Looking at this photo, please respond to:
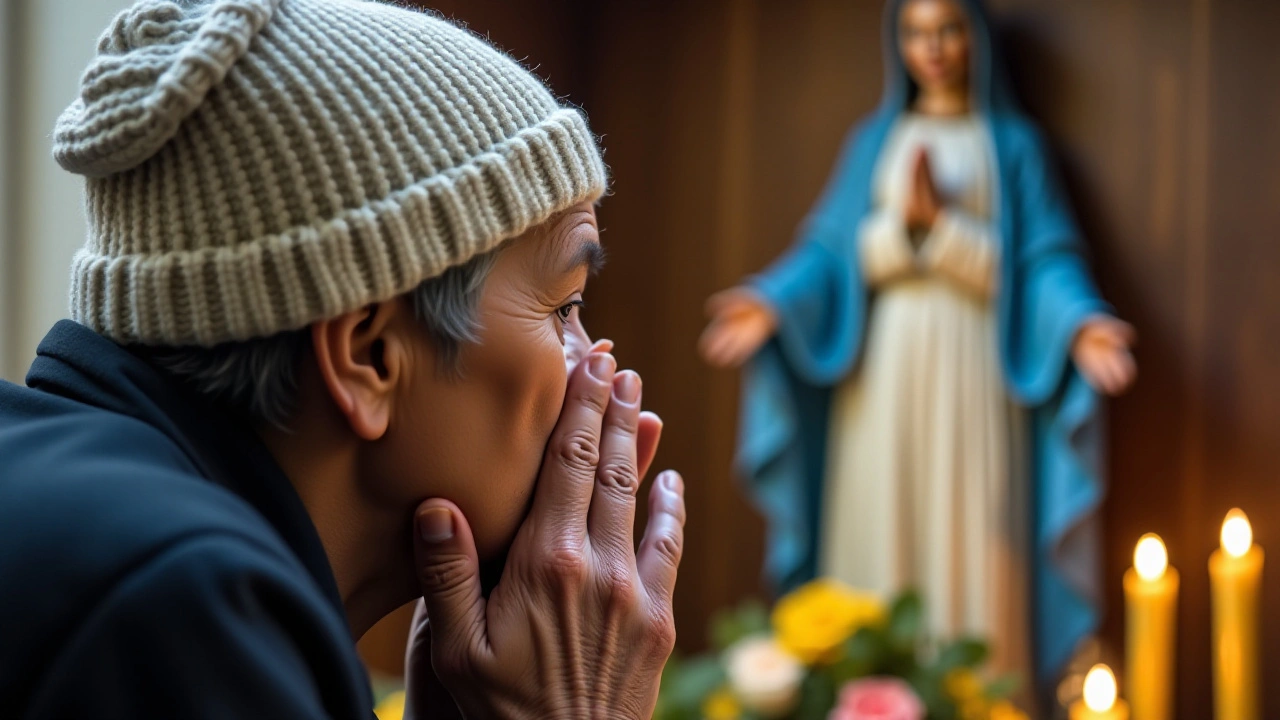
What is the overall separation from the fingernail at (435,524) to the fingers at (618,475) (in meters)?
0.14

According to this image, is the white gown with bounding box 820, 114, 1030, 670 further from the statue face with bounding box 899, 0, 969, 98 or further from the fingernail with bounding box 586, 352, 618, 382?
the fingernail with bounding box 586, 352, 618, 382

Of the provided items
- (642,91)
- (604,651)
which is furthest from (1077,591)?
(604,651)

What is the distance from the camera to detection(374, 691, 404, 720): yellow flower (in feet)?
5.45

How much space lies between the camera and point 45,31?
1981 millimetres

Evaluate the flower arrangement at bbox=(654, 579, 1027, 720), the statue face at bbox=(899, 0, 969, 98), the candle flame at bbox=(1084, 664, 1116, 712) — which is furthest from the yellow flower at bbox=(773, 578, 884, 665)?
the statue face at bbox=(899, 0, 969, 98)

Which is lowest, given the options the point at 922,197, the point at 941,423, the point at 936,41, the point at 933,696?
the point at 941,423

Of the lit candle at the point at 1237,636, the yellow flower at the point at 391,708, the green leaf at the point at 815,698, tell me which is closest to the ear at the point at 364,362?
the yellow flower at the point at 391,708

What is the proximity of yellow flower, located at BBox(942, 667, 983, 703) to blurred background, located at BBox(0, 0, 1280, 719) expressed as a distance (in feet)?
5.04

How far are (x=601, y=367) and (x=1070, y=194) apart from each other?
278cm

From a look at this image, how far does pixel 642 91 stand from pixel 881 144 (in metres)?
1.04

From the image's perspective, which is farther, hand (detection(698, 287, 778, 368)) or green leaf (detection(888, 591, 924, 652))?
hand (detection(698, 287, 778, 368))

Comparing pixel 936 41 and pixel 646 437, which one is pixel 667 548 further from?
pixel 936 41

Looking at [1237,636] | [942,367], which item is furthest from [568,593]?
[942,367]

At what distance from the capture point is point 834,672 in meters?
1.96
